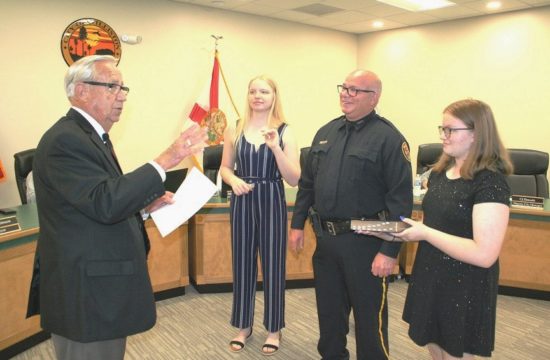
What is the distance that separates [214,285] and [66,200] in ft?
8.68

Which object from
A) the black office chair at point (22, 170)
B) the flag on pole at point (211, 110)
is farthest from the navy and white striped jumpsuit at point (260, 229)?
the flag on pole at point (211, 110)

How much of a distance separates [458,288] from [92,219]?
1321 mm

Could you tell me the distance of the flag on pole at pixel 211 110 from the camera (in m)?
5.57

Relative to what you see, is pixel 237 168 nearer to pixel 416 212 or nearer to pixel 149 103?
pixel 416 212

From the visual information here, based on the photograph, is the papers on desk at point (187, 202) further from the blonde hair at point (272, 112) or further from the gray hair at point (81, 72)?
the blonde hair at point (272, 112)

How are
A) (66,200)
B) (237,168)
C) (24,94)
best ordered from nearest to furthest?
(66,200)
(237,168)
(24,94)

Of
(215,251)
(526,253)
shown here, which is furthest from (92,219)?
(526,253)

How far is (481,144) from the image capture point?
1.71 meters

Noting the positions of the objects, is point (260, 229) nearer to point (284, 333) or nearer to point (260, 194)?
point (260, 194)

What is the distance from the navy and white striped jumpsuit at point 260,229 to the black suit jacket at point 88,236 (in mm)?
1226

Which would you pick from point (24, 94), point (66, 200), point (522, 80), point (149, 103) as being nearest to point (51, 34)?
point (24, 94)

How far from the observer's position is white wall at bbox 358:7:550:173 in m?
5.61

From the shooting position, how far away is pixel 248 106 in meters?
2.74

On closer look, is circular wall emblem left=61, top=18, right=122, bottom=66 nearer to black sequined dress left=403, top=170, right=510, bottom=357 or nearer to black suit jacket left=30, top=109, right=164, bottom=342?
black suit jacket left=30, top=109, right=164, bottom=342
